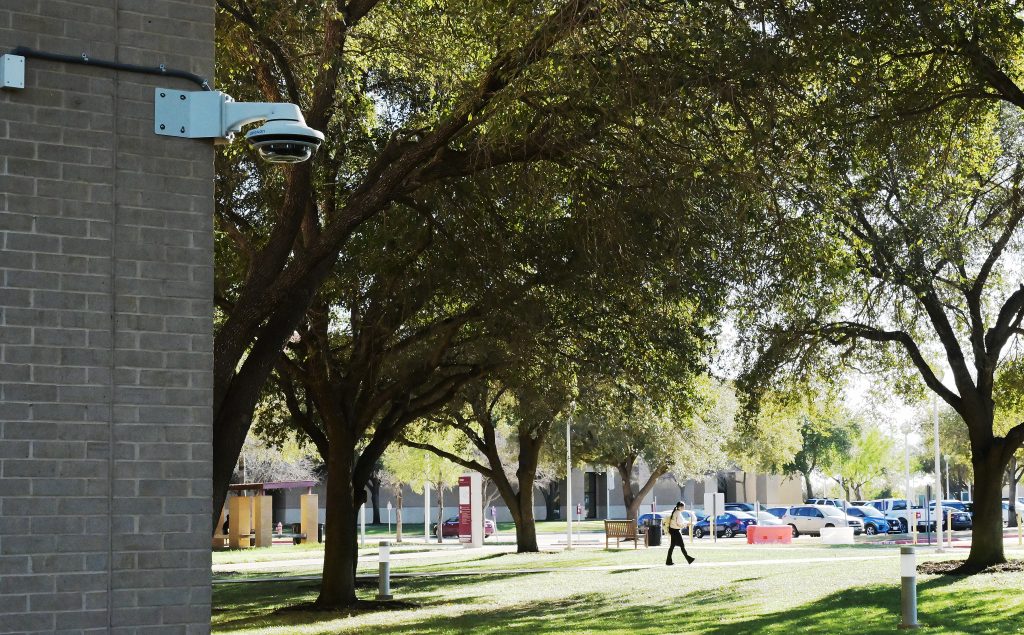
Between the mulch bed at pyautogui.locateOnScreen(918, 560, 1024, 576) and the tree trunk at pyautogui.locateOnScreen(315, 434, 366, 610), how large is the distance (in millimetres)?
10153

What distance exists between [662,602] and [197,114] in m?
14.8

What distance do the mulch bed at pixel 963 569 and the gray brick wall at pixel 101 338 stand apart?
18.1 metres

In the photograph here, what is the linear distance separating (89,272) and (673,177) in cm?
637

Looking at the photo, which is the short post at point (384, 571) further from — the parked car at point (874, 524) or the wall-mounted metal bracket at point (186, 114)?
the parked car at point (874, 524)

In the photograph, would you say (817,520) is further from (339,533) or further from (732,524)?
(339,533)

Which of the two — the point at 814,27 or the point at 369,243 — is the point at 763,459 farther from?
the point at 814,27

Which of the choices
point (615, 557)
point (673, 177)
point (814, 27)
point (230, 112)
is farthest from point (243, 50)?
point (615, 557)

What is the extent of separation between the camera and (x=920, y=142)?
1296 cm

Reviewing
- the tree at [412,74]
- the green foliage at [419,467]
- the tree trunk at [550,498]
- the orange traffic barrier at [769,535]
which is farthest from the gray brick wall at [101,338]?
the tree trunk at [550,498]

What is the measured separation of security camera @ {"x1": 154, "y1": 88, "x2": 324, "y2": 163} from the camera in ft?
20.7

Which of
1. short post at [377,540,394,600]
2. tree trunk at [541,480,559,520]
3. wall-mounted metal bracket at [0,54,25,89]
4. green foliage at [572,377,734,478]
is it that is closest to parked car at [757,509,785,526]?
green foliage at [572,377,734,478]

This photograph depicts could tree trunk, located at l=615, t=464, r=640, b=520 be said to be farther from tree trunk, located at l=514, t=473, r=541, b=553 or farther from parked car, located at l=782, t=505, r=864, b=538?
tree trunk, located at l=514, t=473, r=541, b=553

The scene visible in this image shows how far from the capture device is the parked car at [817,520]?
5103 cm

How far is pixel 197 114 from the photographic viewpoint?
6.34 metres
